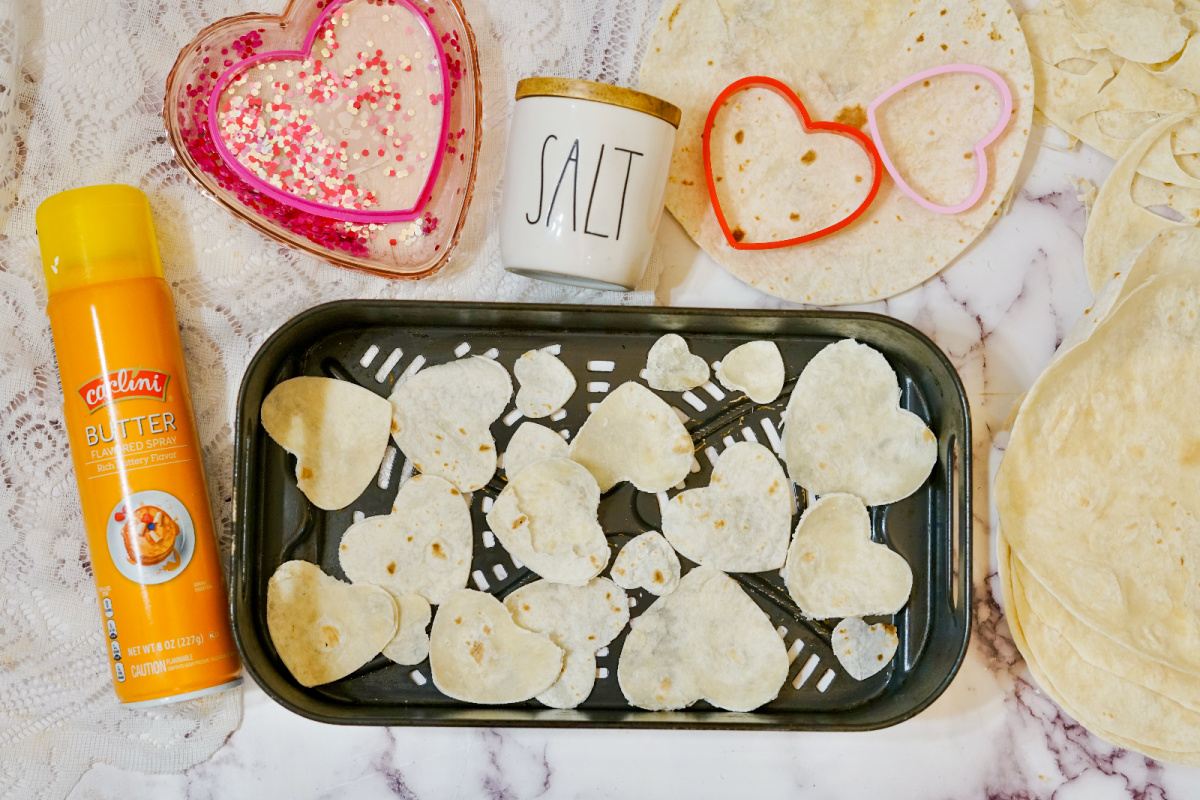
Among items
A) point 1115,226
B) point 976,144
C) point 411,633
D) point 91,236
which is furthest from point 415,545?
point 1115,226

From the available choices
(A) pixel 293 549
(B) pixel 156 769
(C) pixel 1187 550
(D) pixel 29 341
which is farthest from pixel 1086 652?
(D) pixel 29 341

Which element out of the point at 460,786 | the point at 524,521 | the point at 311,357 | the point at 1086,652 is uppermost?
the point at 311,357

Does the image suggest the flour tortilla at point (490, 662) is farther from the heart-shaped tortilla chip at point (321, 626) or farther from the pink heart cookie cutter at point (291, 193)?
the pink heart cookie cutter at point (291, 193)

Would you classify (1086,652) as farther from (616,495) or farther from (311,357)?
(311,357)

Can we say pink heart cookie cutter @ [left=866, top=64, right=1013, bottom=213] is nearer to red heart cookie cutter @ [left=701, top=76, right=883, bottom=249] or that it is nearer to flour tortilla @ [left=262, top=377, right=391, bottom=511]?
red heart cookie cutter @ [left=701, top=76, right=883, bottom=249]

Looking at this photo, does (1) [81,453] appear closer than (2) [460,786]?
Yes

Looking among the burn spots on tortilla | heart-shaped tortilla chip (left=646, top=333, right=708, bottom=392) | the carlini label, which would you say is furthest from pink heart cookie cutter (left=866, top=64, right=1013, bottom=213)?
the carlini label
